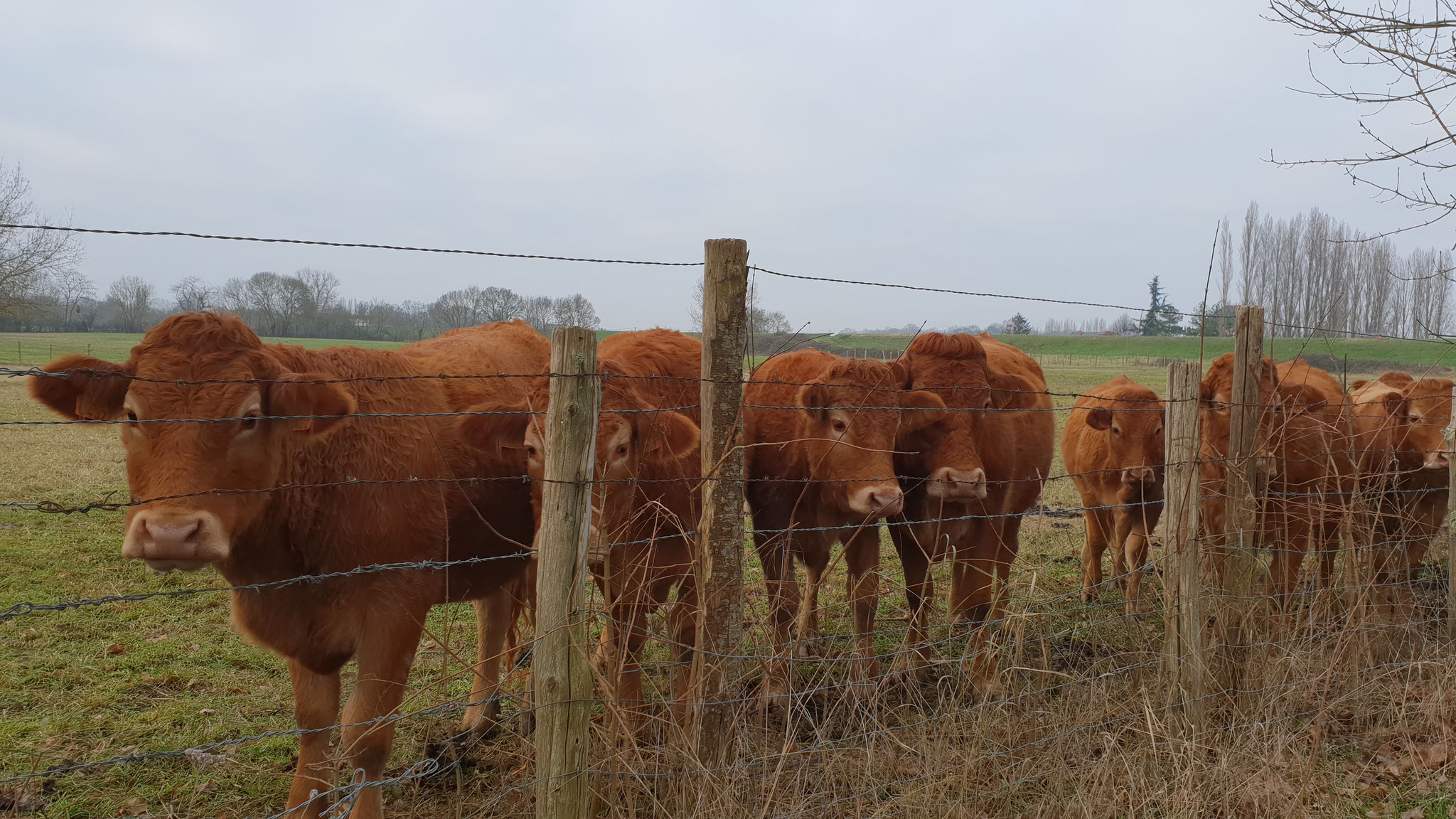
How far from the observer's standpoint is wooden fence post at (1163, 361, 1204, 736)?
4121 millimetres

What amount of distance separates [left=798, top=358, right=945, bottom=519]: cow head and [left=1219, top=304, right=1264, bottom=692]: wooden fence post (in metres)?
1.61

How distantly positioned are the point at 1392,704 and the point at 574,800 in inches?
171

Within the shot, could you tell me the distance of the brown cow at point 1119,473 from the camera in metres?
6.68

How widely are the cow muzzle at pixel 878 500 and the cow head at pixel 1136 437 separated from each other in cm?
269

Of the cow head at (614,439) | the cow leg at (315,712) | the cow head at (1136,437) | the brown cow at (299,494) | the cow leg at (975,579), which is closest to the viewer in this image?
the brown cow at (299,494)

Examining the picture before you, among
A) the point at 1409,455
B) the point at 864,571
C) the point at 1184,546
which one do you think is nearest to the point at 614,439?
the point at 864,571

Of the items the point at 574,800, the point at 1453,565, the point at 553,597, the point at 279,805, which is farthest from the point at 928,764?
the point at 1453,565

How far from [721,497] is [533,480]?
2.78 feet

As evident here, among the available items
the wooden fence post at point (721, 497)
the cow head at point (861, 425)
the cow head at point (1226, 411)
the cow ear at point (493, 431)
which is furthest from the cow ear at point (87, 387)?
the cow head at point (1226, 411)

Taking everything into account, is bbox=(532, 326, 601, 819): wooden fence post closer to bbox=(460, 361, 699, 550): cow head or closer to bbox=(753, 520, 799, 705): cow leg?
bbox=(460, 361, 699, 550): cow head

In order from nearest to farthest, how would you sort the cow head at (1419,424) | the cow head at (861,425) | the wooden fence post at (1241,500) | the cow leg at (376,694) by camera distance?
the cow leg at (376,694), the wooden fence post at (1241,500), the cow head at (861,425), the cow head at (1419,424)

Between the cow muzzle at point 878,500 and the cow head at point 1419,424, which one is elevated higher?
the cow head at point 1419,424

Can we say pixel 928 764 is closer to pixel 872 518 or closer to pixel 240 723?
pixel 872 518

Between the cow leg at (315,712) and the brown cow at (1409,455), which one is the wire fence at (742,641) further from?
the brown cow at (1409,455)
